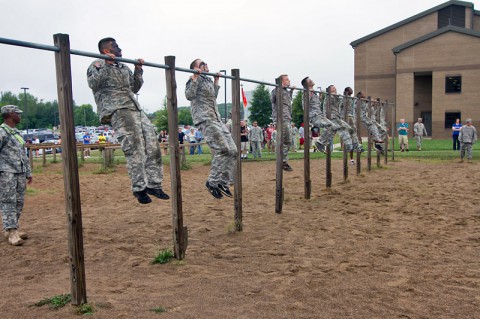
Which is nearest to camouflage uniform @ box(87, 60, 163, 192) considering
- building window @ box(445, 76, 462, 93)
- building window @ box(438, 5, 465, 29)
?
building window @ box(445, 76, 462, 93)

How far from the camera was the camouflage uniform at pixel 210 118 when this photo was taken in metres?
6.40

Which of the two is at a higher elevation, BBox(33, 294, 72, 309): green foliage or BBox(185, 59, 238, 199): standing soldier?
BBox(185, 59, 238, 199): standing soldier

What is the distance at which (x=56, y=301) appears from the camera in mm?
4184

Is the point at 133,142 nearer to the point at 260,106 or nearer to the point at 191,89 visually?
the point at 191,89

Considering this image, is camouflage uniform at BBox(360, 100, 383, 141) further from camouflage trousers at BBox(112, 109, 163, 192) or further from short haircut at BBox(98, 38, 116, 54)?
short haircut at BBox(98, 38, 116, 54)

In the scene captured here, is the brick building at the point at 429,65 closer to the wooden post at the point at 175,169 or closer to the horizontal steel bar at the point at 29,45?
the wooden post at the point at 175,169

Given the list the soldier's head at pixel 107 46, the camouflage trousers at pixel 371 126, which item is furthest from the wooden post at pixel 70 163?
the camouflage trousers at pixel 371 126

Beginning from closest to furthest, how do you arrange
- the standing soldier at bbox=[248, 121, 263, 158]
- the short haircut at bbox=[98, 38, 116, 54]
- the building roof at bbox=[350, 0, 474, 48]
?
the short haircut at bbox=[98, 38, 116, 54], the standing soldier at bbox=[248, 121, 263, 158], the building roof at bbox=[350, 0, 474, 48]

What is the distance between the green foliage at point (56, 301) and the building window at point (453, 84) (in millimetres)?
34555

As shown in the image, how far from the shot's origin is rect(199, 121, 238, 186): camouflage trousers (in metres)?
6.49

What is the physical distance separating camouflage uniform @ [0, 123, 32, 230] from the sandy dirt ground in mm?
559

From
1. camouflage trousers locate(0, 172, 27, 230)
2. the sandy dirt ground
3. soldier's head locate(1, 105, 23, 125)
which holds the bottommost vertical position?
the sandy dirt ground

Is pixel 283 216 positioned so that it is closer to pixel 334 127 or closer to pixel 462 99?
pixel 334 127

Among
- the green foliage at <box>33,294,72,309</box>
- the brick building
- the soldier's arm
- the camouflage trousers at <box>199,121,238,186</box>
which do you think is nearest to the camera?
the green foliage at <box>33,294,72,309</box>
